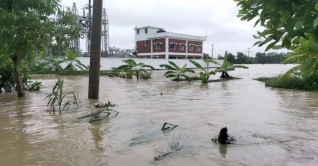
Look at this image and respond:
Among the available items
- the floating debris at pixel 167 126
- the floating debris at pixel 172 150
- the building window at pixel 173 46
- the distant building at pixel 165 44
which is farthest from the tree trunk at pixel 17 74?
the building window at pixel 173 46

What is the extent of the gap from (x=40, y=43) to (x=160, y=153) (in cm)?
516

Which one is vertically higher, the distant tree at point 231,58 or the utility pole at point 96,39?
the distant tree at point 231,58

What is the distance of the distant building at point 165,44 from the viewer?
46.7m

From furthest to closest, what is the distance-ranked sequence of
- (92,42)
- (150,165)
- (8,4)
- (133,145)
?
(92,42) < (8,4) < (133,145) < (150,165)

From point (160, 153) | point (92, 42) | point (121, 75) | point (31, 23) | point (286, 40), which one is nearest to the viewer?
point (286, 40)

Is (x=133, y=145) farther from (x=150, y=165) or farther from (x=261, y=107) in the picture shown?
(x=261, y=107)

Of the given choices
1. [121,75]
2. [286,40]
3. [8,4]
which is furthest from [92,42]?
[121,75]

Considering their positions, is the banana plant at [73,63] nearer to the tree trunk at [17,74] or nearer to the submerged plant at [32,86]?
the submerged plant at [32,86]

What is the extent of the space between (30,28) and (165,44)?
40.0 m

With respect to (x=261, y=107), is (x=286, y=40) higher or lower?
higher

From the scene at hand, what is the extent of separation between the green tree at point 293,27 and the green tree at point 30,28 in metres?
5.90

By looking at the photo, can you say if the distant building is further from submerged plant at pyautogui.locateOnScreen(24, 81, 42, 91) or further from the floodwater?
the floodwater

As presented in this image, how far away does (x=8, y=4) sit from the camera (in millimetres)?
7316

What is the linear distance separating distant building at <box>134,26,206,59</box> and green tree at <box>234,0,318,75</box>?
144ft
